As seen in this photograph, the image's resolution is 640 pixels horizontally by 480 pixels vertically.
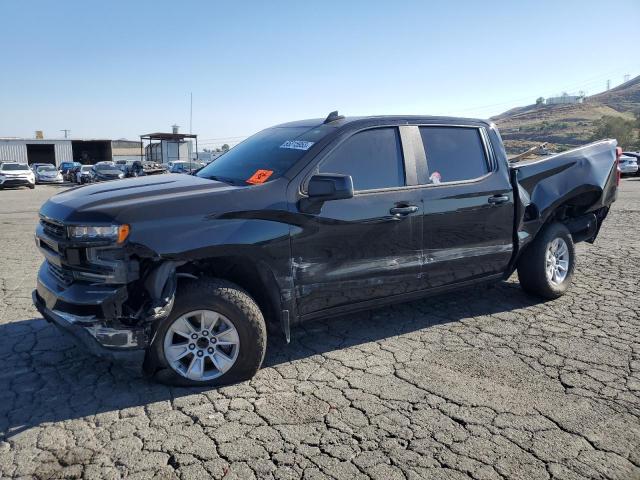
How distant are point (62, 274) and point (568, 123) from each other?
104317 millimetres

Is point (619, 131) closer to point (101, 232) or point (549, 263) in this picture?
point (549, 263)

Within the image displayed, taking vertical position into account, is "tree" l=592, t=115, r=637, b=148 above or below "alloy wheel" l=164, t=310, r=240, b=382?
above

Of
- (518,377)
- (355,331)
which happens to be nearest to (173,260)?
(355,331)

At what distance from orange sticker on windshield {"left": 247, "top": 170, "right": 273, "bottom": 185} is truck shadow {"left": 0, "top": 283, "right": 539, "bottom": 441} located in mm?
1393

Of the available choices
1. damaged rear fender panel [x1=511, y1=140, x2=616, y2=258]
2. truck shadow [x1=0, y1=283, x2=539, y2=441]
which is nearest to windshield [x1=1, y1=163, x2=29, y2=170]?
truck shadow [x1=0, y1=283, x2=539, y2=441]

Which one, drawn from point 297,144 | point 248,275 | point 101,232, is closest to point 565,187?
point 297,144

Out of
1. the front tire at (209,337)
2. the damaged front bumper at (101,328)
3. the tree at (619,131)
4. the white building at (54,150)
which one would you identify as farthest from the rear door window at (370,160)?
the tree at (619,131)

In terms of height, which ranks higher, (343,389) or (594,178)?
(594,178)

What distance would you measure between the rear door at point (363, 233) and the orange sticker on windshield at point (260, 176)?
0.39 m

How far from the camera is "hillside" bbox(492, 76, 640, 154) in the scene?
7262cm

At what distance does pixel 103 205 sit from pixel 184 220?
0.53 metres

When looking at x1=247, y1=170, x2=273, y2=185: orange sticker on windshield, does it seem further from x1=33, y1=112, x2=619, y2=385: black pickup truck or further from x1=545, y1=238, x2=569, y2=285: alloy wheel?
x1=545, y1=238, x2=569, y2=285: alloy wheel

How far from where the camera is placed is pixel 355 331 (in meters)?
4.65

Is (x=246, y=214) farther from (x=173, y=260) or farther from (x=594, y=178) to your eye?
(x=594, y=178)
